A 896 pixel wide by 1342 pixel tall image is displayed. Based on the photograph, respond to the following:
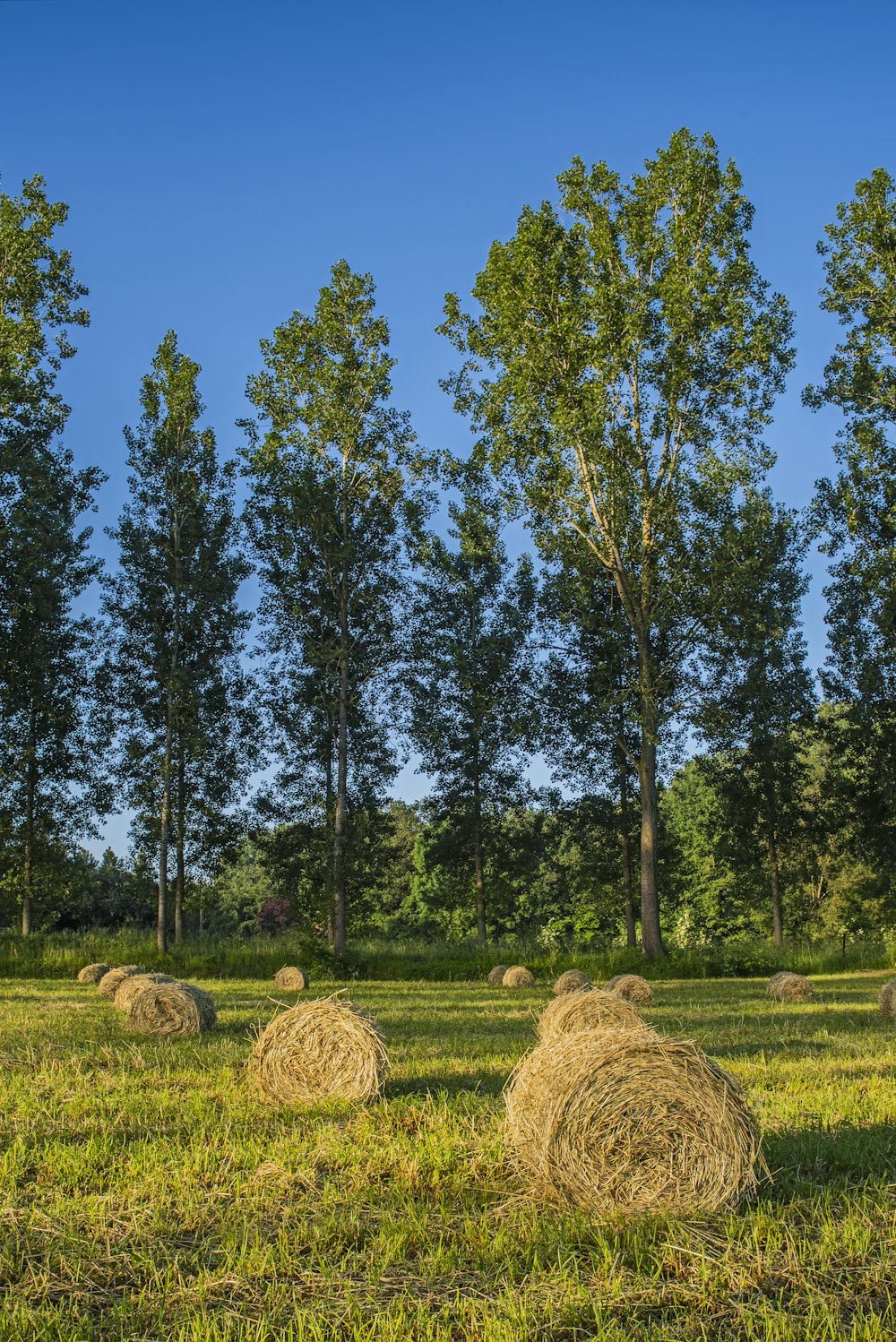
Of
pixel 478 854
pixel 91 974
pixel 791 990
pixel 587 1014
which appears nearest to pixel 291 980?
pixel 91 974

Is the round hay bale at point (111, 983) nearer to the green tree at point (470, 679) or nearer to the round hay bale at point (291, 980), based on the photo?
the round hay bale at point (291, 980)

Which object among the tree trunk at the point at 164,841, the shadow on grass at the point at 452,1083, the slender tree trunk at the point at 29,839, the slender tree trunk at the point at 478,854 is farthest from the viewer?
the slender tree trunk at the point at 478,854

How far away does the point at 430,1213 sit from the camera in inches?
202

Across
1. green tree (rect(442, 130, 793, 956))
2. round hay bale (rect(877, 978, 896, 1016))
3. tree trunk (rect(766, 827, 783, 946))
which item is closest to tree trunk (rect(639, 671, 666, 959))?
green tree (rect(442, 130, 793, 956))

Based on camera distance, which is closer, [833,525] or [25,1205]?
[25,1205]

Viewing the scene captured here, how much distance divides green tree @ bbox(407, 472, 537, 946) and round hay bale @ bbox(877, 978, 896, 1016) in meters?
21.8

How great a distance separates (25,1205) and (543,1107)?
9.14 ft

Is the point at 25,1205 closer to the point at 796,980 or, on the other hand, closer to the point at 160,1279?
the point at 160,1279

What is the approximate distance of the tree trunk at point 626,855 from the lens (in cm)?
3575

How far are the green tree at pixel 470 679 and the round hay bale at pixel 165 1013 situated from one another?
79.0 feet

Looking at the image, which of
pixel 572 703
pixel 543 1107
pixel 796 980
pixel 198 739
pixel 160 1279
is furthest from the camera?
pixel 572 703

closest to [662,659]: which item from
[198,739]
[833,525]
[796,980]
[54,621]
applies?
[833,525]

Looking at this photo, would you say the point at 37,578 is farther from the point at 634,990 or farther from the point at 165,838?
the point at 634,990

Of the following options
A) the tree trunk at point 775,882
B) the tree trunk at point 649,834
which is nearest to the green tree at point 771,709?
the tree trunk at point 775,882
